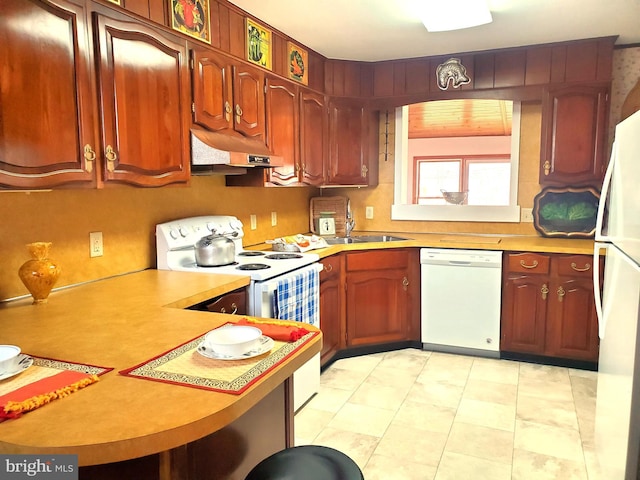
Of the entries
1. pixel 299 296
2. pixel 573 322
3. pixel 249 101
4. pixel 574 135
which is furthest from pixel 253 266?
pixel 574 135

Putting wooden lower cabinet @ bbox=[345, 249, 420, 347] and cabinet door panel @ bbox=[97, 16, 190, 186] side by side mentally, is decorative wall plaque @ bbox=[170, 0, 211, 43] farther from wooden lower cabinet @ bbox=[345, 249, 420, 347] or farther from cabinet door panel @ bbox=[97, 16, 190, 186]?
wooden lower cabinet @ bbox=[345, 249, 420, 347]

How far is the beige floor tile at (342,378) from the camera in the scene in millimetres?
3176

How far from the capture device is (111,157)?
1979 mm

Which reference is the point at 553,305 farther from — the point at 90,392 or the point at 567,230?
the point at 90,392

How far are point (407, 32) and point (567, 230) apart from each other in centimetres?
196

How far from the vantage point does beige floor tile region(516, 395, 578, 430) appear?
2670 mm

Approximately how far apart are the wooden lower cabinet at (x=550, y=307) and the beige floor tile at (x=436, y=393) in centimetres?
72

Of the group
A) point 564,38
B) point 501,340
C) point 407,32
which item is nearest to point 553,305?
point 501,340

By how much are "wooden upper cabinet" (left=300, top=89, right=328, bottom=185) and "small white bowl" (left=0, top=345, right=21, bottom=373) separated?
2.54m

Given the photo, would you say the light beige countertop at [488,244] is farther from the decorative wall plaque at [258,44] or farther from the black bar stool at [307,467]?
the black bar stool at [307,467]

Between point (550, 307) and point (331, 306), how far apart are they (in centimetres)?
155

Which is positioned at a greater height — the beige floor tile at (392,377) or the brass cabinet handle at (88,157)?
the brass cabinet handle at (88,157)

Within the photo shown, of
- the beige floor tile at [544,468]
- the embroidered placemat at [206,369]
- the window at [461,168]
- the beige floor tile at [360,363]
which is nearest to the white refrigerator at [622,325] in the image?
the beige floor tile at [544,468]

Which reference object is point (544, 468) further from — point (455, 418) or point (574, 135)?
point (574, 135)
